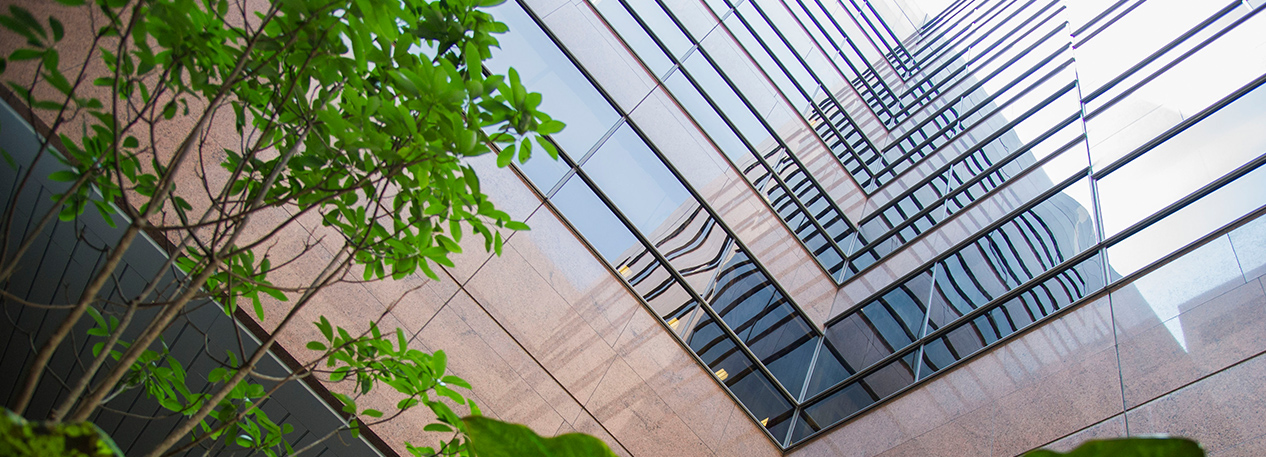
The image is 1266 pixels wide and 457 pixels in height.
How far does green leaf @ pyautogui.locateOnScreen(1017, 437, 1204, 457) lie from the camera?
484 millimetres

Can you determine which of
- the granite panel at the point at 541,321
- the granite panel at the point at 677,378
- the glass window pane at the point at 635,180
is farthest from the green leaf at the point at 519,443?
the glass window pane at the point at 635,180

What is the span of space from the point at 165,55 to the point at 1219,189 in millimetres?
8435

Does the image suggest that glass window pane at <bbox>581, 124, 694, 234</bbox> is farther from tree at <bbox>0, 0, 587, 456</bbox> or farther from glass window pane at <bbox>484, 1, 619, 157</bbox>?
tree at <bbox>0, 0, 587, 456</bbox>

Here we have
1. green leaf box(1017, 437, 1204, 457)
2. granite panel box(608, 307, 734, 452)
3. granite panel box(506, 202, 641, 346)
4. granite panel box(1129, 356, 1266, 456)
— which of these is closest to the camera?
green leaf box(1017, 437, 1204, 457)

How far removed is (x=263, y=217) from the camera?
203 inches

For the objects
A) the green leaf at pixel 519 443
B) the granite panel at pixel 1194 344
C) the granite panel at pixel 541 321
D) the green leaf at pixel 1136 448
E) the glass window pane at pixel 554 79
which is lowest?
the granite panel at pixel 1194 344

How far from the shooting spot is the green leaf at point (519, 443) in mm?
675

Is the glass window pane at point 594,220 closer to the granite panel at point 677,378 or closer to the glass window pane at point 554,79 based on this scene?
the glass window pane at point 554,79

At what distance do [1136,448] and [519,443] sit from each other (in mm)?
539

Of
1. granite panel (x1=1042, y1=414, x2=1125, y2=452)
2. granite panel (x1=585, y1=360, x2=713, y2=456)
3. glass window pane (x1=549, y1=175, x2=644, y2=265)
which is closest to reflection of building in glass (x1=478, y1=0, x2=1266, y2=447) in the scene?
glass window pane (x1=549, y1=175, x2=644, y2=265)

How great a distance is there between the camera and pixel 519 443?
0.68m

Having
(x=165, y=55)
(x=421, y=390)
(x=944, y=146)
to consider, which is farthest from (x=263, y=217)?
(x=944, y=146)

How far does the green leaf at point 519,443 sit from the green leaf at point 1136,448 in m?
0.41

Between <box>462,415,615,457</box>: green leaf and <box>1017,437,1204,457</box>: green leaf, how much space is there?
16.3 inches
